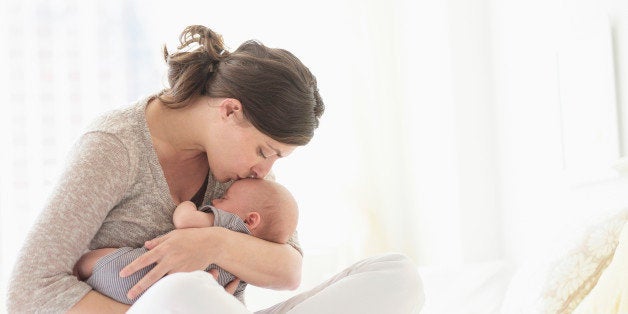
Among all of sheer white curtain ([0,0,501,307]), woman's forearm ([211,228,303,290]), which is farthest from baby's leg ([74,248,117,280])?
sheer white curtain ([0,0,501,307])

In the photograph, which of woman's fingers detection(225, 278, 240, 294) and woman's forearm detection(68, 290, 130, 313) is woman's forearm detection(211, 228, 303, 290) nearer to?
woman's fingers detection(225, 278, 240, 294)

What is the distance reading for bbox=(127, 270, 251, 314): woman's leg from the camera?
4.31ft

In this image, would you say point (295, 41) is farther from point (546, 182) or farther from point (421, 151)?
point (546, 182)

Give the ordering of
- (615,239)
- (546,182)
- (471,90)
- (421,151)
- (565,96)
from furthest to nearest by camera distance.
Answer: (421,151) → (471,90) → (546,182) → (565,96) → (615,239)

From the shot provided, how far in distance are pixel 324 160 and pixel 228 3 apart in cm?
86

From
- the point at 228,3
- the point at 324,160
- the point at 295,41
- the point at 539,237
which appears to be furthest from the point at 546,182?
the point at 228,3

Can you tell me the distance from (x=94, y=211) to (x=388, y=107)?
2353 mm

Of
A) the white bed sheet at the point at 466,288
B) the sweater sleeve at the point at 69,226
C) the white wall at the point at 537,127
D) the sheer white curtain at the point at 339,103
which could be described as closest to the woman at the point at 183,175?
the sweater sleeve at the point at 69,226

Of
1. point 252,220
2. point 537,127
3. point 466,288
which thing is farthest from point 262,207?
point 537,127

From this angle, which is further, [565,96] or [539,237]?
[539,237]

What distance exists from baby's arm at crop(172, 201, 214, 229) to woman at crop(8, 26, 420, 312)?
5 cm

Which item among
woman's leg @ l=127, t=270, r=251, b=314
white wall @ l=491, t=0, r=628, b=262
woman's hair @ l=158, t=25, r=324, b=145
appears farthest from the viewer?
white wall @ l=491, t=0, r=628, b=262

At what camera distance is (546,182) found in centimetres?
282

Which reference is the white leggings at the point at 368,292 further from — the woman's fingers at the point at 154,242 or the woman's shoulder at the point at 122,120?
the woman's shoulder at the point at 122,120
